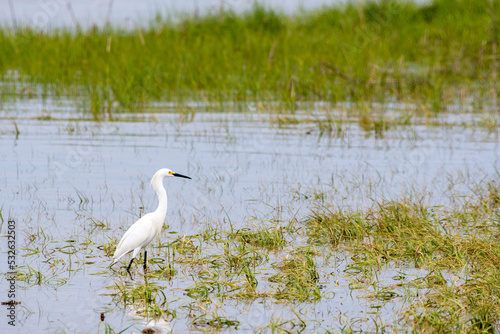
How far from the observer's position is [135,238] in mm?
6043

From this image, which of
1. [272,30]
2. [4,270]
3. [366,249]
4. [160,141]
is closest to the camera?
[4,270]

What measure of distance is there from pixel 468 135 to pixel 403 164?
267 cm

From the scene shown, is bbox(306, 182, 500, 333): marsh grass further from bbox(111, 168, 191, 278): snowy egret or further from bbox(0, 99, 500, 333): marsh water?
bbox(111, 168, 191, 278): snowy egret

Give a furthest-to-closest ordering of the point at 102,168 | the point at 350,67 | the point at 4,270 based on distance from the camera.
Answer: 1. the point at 350,67
2. the point at 102,168
3. the point at 4,270

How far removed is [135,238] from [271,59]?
12.4 meters

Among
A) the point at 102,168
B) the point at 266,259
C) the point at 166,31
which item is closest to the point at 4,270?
the point at 266,259

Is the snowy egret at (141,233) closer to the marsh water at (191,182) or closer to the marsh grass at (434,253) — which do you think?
the marsh water at (191,182)

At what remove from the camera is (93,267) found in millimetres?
6254

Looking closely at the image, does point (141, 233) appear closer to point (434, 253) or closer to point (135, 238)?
point (135, 238)

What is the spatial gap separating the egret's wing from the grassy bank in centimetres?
807

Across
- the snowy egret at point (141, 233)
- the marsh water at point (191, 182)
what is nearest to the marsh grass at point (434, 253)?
the marsh water at point (191, 182)

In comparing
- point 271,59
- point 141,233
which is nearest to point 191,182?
point 141,233

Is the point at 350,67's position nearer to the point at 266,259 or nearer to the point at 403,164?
the point at 403,164

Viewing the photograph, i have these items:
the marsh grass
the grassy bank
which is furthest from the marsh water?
the grassy bank
